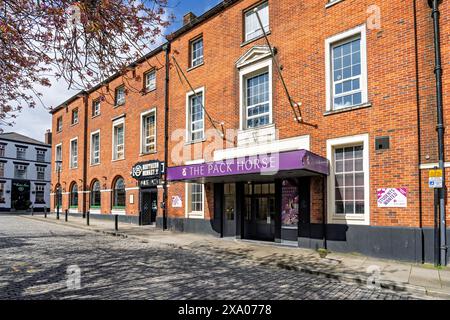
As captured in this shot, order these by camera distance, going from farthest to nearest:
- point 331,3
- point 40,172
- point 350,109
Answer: point 40,172, point 331,3, point 350,109

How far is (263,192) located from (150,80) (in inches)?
449

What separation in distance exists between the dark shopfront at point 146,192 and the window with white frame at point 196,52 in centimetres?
605

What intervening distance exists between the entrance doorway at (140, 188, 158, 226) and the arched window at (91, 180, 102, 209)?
646cm

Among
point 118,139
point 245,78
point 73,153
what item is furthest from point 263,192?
point 73,153

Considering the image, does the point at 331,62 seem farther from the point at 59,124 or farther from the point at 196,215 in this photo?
the point at 59,124

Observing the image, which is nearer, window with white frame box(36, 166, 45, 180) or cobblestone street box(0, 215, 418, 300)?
cobblestone street box(0, 215, 418, 300)

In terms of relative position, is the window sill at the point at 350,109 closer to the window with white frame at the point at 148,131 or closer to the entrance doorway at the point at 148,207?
the window with white frame at the point at 148,131

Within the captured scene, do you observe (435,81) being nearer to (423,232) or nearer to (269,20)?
(423,232)

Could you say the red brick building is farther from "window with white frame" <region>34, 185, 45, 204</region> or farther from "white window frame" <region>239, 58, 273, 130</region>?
"window with white frame" <region>34, 185, 45, 204</region>

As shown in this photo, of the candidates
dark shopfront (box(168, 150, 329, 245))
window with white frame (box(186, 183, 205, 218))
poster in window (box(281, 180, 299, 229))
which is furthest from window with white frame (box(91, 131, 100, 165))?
poster in window (box(281, 180, 299, 229))

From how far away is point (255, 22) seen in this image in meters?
15.1

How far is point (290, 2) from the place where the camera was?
13.6 metres

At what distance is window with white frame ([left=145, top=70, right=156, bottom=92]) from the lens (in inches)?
834

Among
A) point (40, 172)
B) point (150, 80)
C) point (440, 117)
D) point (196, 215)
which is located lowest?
point (196, 215)
